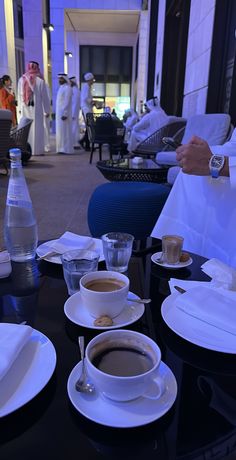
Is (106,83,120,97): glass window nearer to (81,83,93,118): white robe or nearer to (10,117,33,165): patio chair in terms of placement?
(81,83,93,118): white robe

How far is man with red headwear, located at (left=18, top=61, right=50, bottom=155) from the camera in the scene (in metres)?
7.33

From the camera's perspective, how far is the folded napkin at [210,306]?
23.4 inches

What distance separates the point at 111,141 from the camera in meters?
6.89

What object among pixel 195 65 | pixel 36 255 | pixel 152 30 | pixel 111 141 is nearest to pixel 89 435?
pixel 36 255

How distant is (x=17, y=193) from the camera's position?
2.91 ft

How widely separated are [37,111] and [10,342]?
7.72 meters

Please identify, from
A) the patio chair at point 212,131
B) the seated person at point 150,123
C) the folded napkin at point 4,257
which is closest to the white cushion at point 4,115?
the seated person at point 150,123

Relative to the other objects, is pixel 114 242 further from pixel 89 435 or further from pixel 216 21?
pixel 216 21

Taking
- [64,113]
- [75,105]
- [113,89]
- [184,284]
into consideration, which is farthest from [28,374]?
[113,89]

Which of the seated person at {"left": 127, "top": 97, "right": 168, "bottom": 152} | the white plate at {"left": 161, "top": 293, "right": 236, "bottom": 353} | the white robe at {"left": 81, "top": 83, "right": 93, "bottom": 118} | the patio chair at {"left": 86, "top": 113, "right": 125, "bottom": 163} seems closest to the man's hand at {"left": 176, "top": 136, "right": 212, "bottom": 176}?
the white plate at {"left": 161, "top": 293, "right": 236, "bottom": 353}

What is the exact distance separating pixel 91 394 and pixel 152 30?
30.6ft

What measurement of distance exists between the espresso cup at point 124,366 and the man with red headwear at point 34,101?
7567mm

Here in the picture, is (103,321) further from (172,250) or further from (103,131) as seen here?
(103,131)

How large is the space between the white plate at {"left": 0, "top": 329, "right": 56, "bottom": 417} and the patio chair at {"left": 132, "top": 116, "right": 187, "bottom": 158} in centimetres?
388
